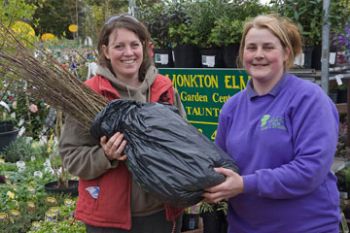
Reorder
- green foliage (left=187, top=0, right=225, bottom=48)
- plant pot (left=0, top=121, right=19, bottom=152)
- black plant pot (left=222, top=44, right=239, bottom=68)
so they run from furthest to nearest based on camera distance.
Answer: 1. plant pot (left=0, top=121, right=19, bottom=152)
2. green foliage (left=187, top=0, right=225, bottom=48)
3. black plant pot (left=222, top=44, right=239, bottom=68)

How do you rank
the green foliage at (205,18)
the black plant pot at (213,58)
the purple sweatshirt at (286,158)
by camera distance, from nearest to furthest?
the purple sweatshirt at (286,158) < the black plant pot at (213,58) < the green foliage at (205,18)

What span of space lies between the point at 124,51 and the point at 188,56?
2180 millimetres

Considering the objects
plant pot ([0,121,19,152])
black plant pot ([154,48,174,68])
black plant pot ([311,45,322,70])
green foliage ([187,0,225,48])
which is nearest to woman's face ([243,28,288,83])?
black plant pot ([311,45,322,70])

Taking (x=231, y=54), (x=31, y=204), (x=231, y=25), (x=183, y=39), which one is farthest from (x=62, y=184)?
(x=231, y=25)

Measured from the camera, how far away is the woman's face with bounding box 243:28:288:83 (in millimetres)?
1880

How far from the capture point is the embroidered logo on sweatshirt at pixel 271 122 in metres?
1.82

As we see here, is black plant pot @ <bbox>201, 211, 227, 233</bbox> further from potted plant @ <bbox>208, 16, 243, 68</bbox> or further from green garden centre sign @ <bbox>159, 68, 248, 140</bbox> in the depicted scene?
potted plant @ <bbox>208, 16, 243, 68</bbox>

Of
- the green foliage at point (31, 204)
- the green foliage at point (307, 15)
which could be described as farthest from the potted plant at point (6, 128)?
the green foliage at point (307, 15)

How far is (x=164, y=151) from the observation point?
1833mm

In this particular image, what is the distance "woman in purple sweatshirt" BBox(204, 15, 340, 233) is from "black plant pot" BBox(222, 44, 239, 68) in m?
1.95

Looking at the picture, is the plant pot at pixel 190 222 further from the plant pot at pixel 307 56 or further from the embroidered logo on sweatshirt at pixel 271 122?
the embroidered logo on sweatshirt at pixel 271 122

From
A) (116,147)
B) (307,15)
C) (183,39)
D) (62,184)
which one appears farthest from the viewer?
(62,184)

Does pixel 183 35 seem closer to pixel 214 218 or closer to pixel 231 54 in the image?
pixel 231 54

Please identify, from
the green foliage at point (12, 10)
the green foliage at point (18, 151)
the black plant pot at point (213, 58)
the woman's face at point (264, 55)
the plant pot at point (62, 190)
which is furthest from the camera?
the green foliage at point (18, 151)
